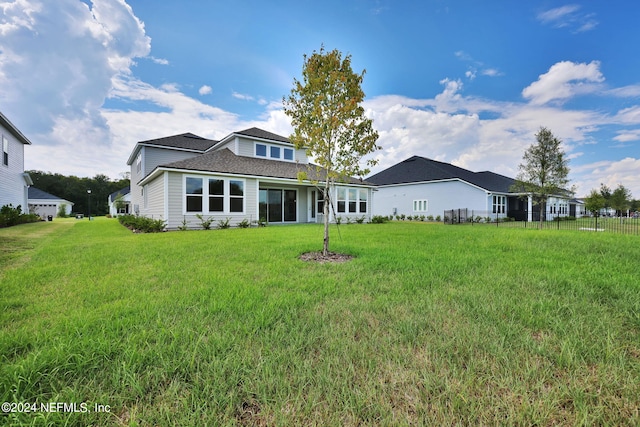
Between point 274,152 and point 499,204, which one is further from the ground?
point 274,152

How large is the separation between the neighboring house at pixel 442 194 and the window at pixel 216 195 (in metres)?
20.3

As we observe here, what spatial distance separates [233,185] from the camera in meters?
14.2

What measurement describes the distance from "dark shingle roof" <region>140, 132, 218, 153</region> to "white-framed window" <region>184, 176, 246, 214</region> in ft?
26.5

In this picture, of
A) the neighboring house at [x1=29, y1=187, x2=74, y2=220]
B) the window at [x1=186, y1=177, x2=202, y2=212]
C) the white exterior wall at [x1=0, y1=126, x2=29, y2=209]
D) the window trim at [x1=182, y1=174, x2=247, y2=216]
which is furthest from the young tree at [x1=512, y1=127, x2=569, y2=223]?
the neighboring house at [x1=29, y1=187, x2=74, y2=220]

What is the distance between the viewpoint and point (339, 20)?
9.90m

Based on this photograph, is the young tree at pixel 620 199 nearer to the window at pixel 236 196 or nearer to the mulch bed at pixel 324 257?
the mulch bed at pixel 324 257

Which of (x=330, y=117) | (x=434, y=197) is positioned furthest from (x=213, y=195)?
(x=434, y=197)

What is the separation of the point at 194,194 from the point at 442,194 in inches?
879

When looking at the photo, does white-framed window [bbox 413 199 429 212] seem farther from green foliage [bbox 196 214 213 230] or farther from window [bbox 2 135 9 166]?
window [bbox 2 135 9 166]

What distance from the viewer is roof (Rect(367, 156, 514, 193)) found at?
26078 millimetres

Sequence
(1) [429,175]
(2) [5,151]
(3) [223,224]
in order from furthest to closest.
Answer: (1) [429,175], (2) [5,151], (3) [223,224]

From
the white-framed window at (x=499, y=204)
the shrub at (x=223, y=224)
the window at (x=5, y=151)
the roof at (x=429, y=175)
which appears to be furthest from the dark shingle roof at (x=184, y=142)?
the white-framed window at (x=499, y=204)

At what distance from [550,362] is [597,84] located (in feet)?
62.8

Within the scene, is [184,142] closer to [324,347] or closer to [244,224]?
[244,224]
